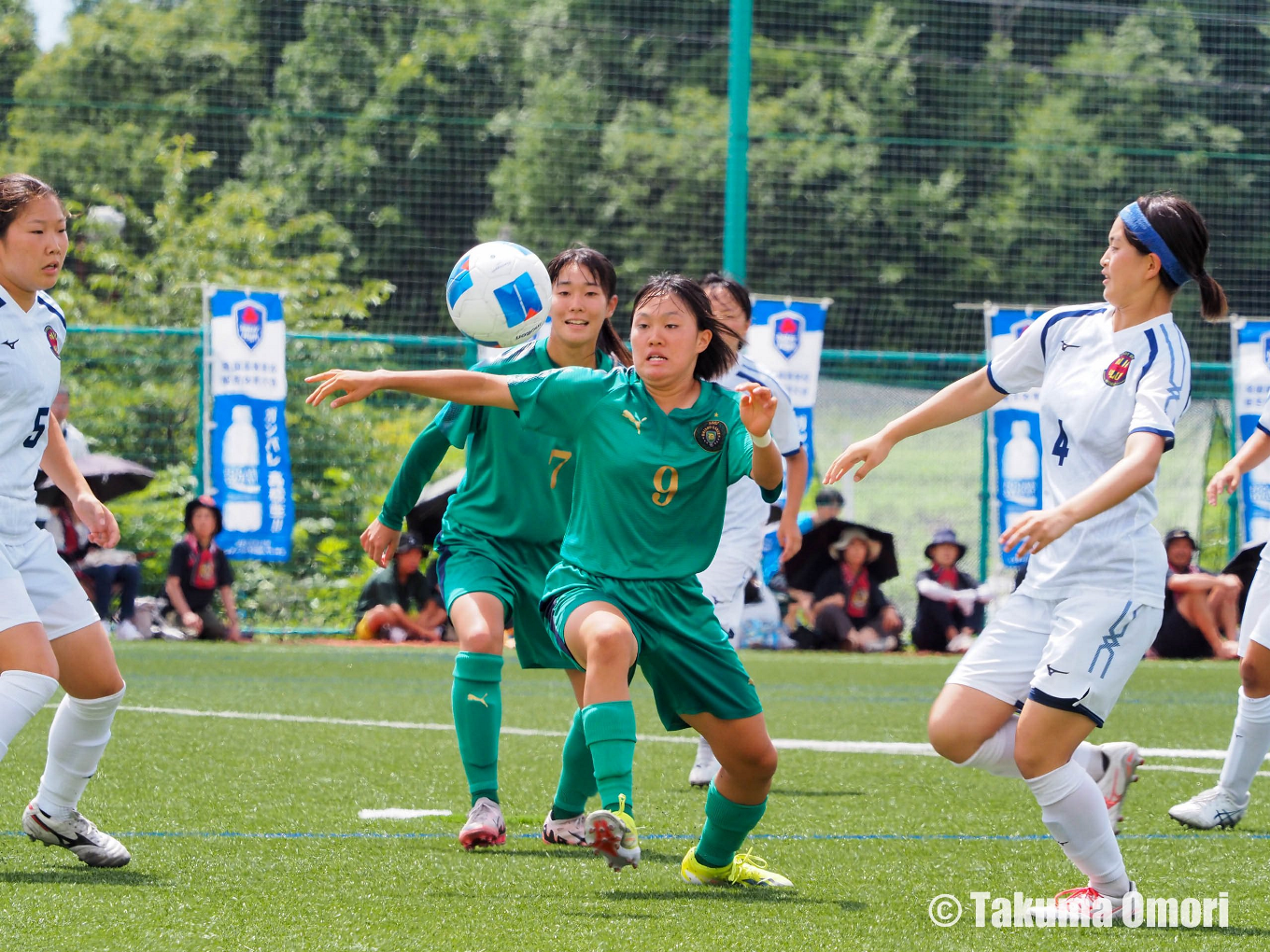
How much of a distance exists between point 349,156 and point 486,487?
2231 centimetres

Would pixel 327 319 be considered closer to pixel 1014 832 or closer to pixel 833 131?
pixel 833 131

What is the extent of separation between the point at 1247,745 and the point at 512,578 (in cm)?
259

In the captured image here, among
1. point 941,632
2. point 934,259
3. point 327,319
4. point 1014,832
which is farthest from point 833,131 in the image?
point 1014,832

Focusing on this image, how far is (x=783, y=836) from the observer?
17.7 ft

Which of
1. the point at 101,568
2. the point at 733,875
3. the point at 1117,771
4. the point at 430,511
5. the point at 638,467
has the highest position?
the point at 638,467

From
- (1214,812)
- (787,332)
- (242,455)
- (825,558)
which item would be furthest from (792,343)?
(1214,812)

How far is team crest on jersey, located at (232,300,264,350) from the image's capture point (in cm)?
1330

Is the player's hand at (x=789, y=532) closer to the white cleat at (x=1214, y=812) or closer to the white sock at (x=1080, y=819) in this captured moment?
the white cleat at (x=1214, y=812)

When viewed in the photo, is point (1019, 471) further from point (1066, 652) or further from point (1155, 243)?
point (1066, 652)

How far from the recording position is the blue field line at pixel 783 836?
5105 mm

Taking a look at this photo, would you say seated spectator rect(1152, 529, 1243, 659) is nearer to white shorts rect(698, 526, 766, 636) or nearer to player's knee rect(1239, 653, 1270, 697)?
white shorts rect(698, 526, 766, 636)

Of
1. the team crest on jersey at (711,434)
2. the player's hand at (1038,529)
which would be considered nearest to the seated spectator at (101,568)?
the team crest on jersey at (711,434)

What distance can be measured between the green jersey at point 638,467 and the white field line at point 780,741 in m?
3.54

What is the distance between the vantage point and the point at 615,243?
88.5 ft
